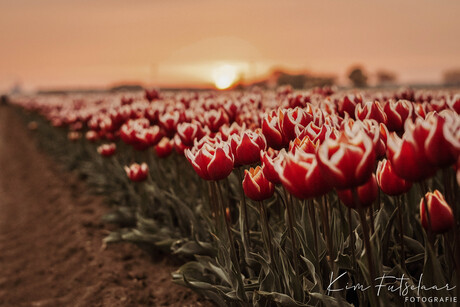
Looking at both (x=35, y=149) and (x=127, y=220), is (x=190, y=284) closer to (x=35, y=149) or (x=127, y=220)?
(x=127, y=220)

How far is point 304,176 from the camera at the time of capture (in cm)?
158

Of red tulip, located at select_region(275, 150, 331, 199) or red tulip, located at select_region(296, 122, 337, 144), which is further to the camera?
red tulip, located at select_region(296, 122, 337, 144)

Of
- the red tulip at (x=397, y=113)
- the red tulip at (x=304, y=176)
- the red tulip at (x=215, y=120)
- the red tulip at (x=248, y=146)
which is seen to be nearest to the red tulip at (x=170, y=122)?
the red tulip at (x=215, y=120)

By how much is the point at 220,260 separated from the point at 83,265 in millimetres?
2431

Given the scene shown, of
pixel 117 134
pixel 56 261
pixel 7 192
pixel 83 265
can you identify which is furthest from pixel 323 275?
pixel 7 192

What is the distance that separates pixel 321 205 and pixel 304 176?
0.78 ft

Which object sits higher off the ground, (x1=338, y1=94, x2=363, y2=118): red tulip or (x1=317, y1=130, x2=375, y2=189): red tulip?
(x1=338, y1=94, x2=363, y2=118): red tulip

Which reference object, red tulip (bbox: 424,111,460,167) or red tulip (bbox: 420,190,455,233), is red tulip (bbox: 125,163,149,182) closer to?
red tulip (bbox: 420,190,455,233)

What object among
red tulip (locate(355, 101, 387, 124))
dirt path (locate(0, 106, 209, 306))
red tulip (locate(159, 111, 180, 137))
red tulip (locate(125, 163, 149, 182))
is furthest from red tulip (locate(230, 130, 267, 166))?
red tulip (locate(125, 163, 149, 182))

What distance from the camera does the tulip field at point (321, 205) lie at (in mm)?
1462

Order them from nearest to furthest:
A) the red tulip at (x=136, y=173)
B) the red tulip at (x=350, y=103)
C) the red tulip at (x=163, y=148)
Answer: the red tulip at (x=350, y=103) → the red tulip at (x=163, y=148) → the red tulip at (x=136, y=173)

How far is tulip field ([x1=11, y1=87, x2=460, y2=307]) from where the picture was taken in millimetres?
1462

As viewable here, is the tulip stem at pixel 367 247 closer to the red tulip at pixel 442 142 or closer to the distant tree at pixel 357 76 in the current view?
the red tulip at pixel 442 142

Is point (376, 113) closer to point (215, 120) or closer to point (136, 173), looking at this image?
point (215, 120)
